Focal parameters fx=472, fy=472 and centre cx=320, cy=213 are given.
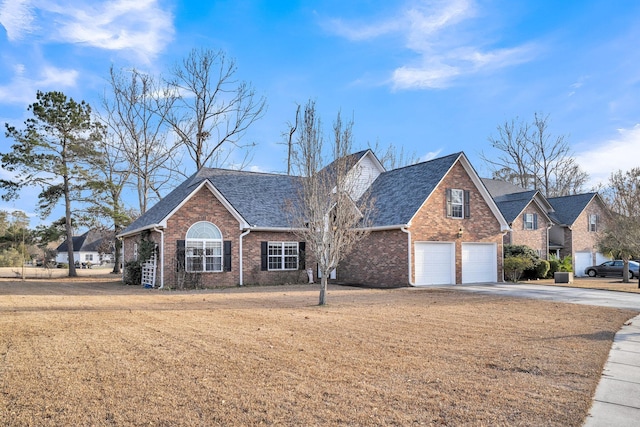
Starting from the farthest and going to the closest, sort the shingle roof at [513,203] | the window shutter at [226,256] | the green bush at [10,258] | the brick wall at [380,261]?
the green bush at [10,258] → the shingle roof at [513,203] → the window shutter at [226,256] → the brick wall at [380,261]

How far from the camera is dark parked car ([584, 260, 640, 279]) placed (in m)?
31.3

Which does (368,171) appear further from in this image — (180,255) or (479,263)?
(180,255)

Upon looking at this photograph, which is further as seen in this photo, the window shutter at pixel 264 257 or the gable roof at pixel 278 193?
the window shutter at pixel 264 257

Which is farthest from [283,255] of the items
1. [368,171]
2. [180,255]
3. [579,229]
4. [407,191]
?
[579,229]

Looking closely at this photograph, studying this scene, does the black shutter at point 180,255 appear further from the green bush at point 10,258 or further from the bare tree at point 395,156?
the green bush at point 10,258

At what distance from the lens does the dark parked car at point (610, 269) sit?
31297mm

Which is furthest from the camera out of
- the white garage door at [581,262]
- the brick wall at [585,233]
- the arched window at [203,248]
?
the white garage door at [581,262]

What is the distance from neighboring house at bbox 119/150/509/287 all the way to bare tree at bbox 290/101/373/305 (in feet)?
16.0

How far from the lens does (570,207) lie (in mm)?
36750

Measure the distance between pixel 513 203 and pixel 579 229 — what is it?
670 centimetres

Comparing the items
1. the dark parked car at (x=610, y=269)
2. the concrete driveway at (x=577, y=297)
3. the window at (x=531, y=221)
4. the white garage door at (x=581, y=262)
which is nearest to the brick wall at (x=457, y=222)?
the concrete driveway at (x=577, y=297)

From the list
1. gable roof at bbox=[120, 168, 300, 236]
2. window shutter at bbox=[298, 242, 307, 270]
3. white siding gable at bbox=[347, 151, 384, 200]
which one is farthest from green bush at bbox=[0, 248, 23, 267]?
white siding gable at bbox=[347, 151, 384, 200]

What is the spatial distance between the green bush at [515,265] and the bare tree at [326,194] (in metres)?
12.8

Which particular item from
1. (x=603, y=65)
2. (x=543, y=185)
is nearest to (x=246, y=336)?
(x=603, y=65)
